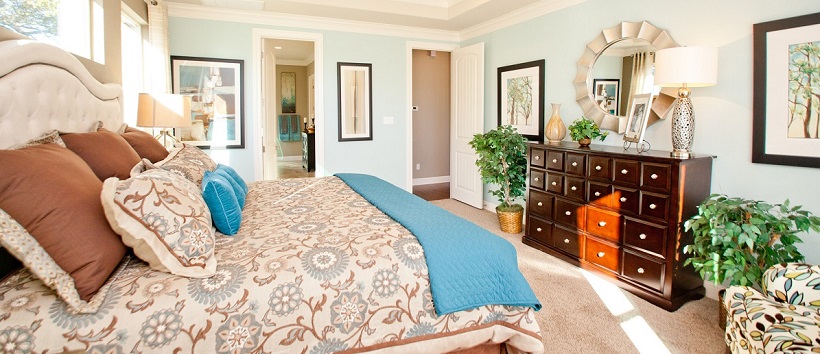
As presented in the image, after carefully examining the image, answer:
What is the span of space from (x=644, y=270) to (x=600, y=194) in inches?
24.1

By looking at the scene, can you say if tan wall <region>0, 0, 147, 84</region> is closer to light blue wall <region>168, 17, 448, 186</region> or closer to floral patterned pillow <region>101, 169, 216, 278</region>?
light blue wall <region>168, 17, 448, 186</region>

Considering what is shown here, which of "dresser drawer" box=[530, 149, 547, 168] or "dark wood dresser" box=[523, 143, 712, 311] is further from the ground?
"dresser drawer" box=[530, 149, 547, 168]

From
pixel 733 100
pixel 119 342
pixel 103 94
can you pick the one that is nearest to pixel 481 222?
pixel 733 100

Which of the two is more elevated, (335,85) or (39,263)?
(335,85)

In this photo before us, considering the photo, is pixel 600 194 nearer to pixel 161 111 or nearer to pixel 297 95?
pixel 161 111

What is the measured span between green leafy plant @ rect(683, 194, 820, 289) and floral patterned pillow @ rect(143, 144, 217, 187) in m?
2.69

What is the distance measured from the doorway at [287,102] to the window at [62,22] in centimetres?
200

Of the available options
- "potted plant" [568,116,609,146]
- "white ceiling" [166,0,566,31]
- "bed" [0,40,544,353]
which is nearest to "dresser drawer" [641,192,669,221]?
"potted plant" [568,116,609,146]

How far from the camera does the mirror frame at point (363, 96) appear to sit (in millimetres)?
5227

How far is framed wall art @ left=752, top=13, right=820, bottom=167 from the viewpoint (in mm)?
2328

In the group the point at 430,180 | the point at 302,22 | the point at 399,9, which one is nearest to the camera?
the point at 399,9

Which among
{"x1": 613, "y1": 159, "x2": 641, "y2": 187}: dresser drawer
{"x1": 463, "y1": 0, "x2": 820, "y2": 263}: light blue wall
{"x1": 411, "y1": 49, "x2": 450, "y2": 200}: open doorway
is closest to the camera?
{"x1": 463, "y1": 0, "x2": 820, "y2": 263}: light blue wall

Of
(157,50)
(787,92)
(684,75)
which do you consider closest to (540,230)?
(684,75)

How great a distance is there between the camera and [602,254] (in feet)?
10.3
